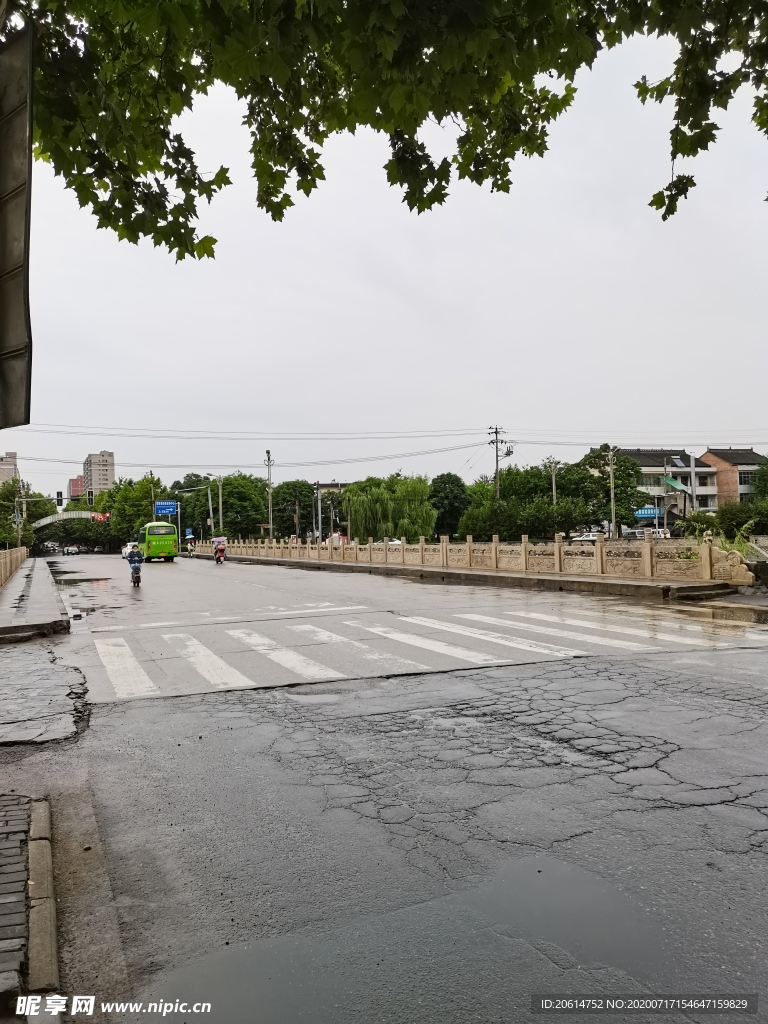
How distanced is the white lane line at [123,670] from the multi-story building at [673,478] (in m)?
93.8

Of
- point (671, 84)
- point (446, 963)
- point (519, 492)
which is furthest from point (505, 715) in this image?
point (519, 492)

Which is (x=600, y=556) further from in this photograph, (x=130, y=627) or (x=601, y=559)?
(x=130, y=627)

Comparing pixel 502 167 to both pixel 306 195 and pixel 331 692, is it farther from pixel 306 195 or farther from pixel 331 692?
pixel 331 692

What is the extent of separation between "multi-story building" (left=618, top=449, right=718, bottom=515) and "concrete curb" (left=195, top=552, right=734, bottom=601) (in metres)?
74.0

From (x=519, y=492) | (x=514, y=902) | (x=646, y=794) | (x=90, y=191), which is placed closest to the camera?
(x=514, y=902)

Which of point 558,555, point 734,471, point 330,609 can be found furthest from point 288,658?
point 734,471

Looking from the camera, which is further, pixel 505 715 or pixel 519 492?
pixel 519 492

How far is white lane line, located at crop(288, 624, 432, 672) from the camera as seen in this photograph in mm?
9320

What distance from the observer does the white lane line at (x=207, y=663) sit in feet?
28.6

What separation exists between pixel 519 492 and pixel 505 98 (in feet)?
247

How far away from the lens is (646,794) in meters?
4.50

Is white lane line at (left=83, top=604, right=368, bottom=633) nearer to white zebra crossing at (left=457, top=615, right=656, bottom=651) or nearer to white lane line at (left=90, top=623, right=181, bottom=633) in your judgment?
white lane line at (left=90, top=623, right=181, bottom=633)

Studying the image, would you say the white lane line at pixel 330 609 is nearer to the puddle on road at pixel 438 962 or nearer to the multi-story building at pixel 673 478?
the puddle on road at pixel 438 962

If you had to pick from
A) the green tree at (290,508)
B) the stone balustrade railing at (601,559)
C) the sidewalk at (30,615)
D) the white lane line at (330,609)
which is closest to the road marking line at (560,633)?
the white lane line at (330,609)
